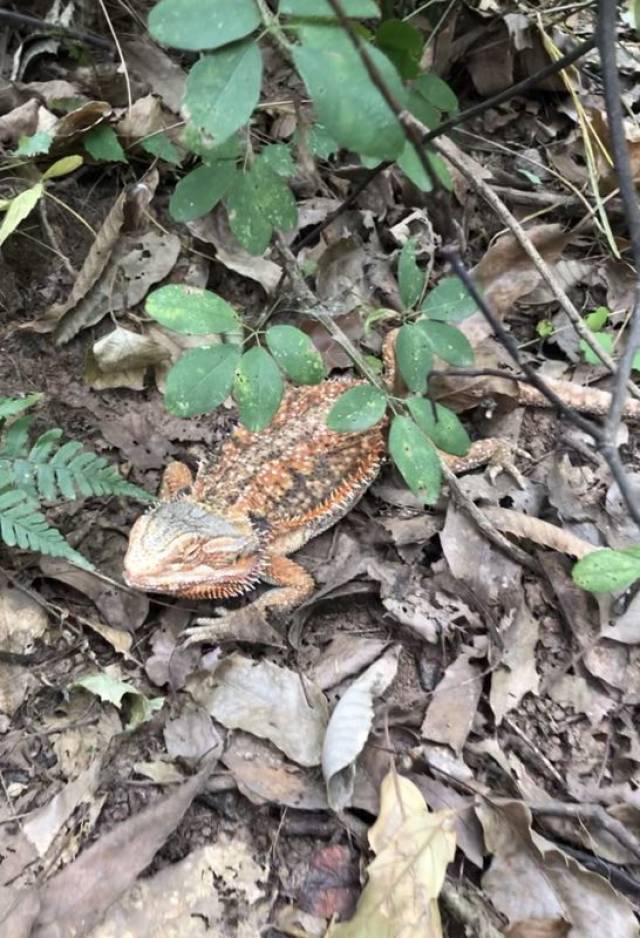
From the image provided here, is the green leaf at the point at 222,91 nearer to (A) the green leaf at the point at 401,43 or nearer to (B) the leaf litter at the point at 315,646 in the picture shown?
(B) the leaf litter at the point at 315,646

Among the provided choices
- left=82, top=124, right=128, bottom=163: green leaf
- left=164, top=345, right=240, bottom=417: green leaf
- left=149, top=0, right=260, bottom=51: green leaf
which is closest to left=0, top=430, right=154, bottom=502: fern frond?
left=164, top=345, right=240, bottom=417: green leaf

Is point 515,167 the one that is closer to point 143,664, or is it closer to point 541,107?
point 541,107

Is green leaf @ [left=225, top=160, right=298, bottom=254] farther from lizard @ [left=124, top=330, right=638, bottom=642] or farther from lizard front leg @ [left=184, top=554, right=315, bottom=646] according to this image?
lizard front leg @ [left=184, top=554, right=315, bottom=646]

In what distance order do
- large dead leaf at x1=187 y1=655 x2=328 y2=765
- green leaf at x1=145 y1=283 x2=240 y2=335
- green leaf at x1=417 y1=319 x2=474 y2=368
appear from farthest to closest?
large dead leaf at x1=187 y1=655 x2=328 y2=765, green leaf at x1=417 y1=319 x2=474 y2=368, green leaf at x1=145 y1=283 x2=240 y2=335

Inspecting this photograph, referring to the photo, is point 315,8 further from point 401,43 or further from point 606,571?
point 606,571

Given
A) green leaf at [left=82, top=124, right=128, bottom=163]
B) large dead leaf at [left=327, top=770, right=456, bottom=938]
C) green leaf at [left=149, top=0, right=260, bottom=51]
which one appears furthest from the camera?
green leaf at [left=82, top=124, right=128, bottom=163]

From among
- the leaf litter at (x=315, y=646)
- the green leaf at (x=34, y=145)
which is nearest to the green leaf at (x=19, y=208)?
the green leaf at (x=34, y=145)
